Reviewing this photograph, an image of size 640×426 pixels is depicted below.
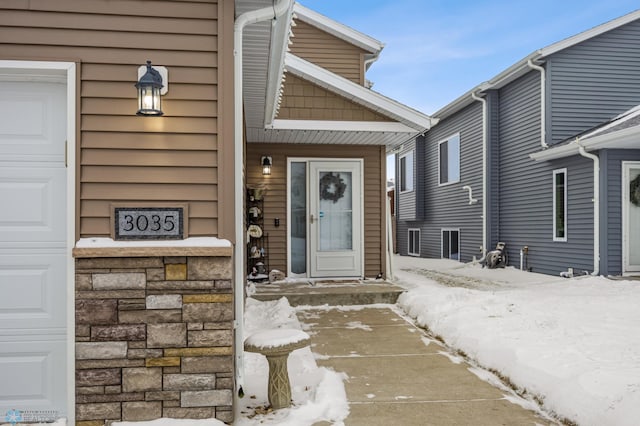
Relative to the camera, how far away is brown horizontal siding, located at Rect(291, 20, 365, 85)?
9594mm

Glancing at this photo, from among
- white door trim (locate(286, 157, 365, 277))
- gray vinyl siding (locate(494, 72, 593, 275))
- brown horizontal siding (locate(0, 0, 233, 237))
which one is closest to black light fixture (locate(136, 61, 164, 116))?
brown horizontal siding (locate(0, 0, 233, 237))

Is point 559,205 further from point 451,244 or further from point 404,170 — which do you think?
point 404,170

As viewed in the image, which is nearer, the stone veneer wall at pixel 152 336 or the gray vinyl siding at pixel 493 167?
the stone veneer wall at pixel 152 336

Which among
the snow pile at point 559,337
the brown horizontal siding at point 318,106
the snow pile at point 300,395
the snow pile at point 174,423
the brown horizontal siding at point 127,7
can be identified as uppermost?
the brown horizontal siding at point 318,106

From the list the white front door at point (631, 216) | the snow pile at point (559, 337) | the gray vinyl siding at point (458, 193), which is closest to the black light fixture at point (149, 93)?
the snow pile at point (559, 337)

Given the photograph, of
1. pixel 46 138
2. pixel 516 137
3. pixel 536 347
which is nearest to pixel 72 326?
pixel 46 138

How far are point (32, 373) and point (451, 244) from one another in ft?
39.6

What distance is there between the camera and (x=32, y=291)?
2744mm

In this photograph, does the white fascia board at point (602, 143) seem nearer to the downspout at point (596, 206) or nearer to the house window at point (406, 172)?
the downspout at point (596, 206)

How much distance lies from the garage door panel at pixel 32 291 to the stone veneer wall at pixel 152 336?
0.23 metres

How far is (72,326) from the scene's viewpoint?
2.63 metres

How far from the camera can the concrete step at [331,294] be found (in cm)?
623

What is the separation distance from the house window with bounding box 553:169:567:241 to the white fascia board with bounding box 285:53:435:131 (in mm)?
3904

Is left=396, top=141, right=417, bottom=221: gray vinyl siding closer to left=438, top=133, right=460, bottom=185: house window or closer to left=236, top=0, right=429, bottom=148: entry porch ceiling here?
left=438, top=133, right=460, bottom=185: house window
